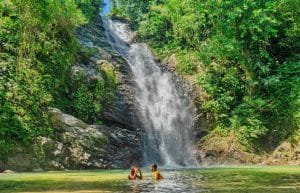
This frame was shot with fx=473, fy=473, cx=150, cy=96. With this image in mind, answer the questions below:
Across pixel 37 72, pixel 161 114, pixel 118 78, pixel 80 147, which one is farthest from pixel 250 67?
pixel 37 72

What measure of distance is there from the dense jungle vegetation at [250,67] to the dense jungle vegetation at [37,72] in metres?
7.58

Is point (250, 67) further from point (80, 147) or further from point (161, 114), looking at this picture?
point (80, 147)

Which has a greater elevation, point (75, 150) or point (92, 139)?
point (92, 139)

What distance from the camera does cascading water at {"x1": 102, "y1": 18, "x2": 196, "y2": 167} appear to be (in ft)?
93.8

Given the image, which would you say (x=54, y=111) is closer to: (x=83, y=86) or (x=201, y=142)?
(x=83, y=86)

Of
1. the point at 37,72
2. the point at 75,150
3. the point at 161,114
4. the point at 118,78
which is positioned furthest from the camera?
the point at 118,78

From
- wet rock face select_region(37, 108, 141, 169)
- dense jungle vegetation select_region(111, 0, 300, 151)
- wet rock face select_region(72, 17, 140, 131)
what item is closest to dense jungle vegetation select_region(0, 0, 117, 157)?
wet rock face select_region(37, 108, 141, 169)

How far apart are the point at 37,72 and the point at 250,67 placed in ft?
46.8

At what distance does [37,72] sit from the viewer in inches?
1032

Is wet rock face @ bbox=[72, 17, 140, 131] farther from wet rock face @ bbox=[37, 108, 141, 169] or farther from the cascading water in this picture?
wet rock face @ bbox=[37, 108, 141, 169]

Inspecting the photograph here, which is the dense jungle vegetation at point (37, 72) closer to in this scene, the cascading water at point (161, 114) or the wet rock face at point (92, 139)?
the wet rock face at point (92, 139)

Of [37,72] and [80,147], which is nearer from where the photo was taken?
[80,147]

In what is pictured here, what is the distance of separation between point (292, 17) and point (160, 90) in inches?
419

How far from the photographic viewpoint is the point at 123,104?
96.6 ft
